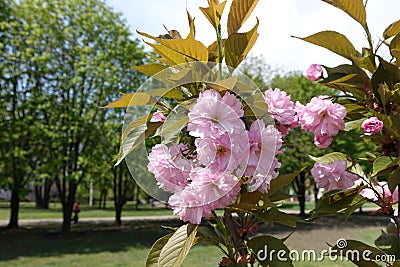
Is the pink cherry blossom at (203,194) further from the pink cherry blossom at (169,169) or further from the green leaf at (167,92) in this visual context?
the green leaf at (167,92)

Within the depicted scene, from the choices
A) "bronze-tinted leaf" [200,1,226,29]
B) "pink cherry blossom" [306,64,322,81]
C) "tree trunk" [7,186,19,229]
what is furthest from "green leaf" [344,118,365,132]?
"tree trunk" [7,186,19,229]

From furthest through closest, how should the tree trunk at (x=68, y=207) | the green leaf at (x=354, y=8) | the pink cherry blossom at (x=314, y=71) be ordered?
1. the tree trunk at (x=68, y=207)
2. the pink cherry blossom at (x=314, y=71)
3. the green leaf at (x=354, y=8)

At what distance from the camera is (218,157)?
3.05 feet

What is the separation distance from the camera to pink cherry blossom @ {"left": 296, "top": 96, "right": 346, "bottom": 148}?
4.03 ft

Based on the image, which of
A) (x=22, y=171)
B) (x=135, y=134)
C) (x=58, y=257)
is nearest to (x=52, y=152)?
(x=22, y=171)

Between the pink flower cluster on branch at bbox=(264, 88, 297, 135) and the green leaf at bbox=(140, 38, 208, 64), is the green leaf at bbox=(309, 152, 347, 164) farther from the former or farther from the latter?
the green leaf at bbox=(140, 38, 208, 64)

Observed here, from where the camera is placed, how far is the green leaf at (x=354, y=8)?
1.24 metres

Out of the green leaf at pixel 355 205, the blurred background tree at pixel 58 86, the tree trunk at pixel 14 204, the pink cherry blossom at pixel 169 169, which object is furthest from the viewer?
the tree trunk at pixel 14 204

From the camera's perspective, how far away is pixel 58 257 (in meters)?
9.98

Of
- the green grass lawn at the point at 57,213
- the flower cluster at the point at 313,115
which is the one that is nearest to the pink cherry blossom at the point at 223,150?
the flower cluster at the point at 313,115

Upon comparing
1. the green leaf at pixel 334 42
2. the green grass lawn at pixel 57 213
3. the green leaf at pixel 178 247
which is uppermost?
the green leaf at pixel 334 42

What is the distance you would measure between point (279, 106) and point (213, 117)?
0.93 feet

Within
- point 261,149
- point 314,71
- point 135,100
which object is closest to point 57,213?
point 314,71

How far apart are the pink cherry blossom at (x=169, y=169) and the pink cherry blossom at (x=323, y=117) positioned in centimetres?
43
